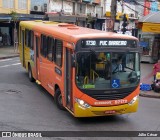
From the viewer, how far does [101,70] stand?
388 inches

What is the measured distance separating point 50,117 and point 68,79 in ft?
4.26

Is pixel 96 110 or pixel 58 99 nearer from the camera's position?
pixel 96 110

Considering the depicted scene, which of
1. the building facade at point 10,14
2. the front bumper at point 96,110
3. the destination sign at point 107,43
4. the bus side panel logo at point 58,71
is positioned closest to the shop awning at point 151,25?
the bus side panel logo at point 58,71

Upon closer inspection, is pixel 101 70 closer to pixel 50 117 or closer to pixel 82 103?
pixel 82 103

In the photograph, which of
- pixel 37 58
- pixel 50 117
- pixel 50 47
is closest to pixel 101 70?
pixel 50 117

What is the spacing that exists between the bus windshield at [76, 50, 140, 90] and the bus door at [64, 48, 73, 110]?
518 mm

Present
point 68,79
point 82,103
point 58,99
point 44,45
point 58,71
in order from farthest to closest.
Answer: point 44,45 → point 58,99 → point 58,71 → point 68,79 → point 82,103

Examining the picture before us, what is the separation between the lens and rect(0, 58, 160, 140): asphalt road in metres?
9.68

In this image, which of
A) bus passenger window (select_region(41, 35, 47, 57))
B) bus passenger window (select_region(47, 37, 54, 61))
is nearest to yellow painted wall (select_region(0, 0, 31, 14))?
bus passenger window (select_region(41, 35, 47, 57))

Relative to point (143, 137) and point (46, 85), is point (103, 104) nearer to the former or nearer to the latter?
point (143, 137)

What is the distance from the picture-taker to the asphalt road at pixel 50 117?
31.7ft

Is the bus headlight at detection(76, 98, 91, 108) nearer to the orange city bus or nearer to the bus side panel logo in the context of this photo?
the orange city bus

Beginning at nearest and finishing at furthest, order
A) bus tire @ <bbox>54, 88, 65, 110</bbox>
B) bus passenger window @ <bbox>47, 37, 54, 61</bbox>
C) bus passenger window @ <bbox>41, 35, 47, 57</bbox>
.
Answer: bus tire @ <bbox>54, 88, 65, 110</bbox>
bus passenger window @ <bbox>47, 37, 54, 61</bbox>
bus passenger window @ <bbox>41, 35, 47, 57</bbox>

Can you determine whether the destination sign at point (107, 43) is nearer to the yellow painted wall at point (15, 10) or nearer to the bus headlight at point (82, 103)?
the bus headlight at point (82, 103)
